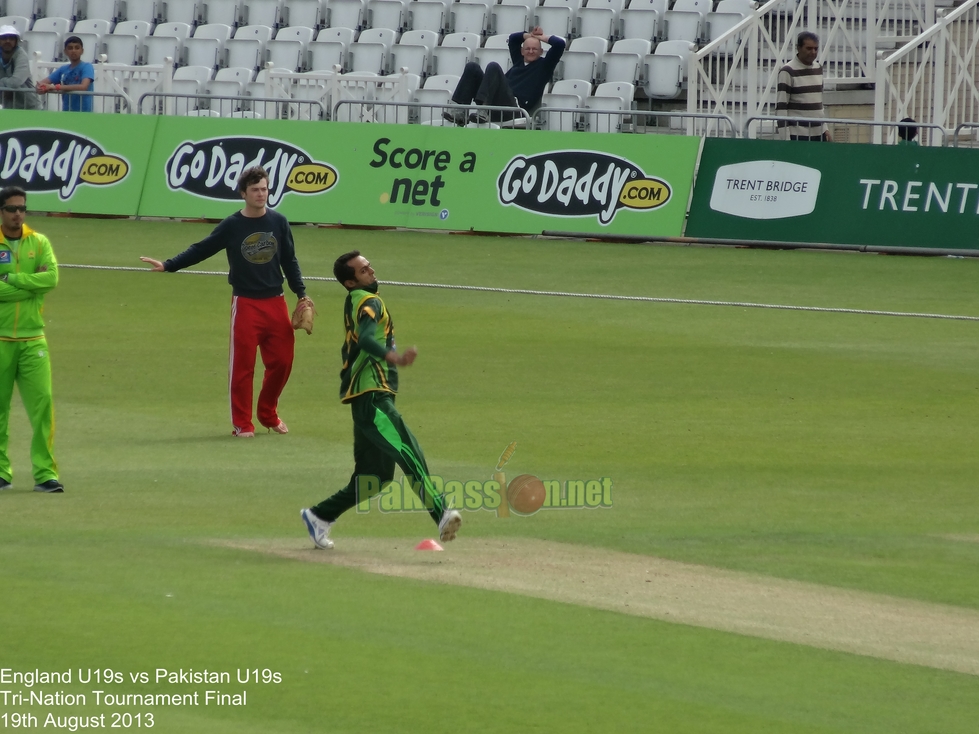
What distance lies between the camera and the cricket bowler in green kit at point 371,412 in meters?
8.91

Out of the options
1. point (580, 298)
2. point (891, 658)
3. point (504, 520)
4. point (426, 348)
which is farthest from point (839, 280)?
point (891, 658)

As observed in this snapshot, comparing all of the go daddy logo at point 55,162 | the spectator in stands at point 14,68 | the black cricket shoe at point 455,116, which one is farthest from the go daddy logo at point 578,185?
the spectator in stands at point 14,68

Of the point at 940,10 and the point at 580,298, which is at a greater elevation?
the point at 940,10

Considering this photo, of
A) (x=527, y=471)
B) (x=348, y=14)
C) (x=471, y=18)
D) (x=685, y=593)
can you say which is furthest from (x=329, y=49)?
(x=685, y=593)

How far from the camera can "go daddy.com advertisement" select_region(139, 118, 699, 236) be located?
23.3m

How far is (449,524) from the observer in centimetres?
879

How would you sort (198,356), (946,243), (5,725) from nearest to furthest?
(5,725) → (198,356) → (946,243)

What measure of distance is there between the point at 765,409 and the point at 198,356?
234 inches

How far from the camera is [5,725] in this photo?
6.21m

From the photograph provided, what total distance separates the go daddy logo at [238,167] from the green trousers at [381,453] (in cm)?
1563

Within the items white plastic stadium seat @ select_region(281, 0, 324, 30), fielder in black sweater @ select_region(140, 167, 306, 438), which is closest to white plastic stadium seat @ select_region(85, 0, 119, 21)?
white plastic stadium seat @ select_region(281, 0, 324, 30)

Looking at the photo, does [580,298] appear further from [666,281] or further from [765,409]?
[765,409]

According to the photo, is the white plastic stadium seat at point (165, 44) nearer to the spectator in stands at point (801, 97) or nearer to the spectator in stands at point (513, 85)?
the spectator in stands at point (513, 85)

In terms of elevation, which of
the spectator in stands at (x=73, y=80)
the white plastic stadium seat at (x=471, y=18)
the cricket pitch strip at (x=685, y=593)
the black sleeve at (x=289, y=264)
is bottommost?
the cricket pitch strip at (x=685, y=593)
